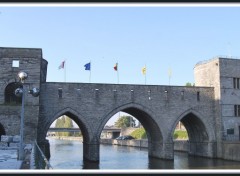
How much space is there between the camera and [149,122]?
96.8 ft

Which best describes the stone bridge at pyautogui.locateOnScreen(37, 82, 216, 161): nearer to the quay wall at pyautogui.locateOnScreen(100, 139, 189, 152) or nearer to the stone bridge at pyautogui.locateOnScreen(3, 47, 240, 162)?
the stone bridge at pyautogui.locateOnScreen(3, 47, 240, 162)

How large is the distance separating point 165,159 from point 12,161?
57.9 ft

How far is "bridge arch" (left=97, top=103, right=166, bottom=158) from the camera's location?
27.1 meters

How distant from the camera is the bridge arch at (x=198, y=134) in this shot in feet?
96.1

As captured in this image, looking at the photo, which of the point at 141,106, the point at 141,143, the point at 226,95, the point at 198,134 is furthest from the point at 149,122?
the point at 141,143

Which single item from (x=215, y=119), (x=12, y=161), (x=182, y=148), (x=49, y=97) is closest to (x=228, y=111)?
(x=215, y=119)

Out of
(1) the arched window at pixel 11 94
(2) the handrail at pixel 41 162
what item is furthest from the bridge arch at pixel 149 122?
(2) the handrail at pixel 41 162

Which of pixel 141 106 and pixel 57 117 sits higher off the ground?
pixel 141 106

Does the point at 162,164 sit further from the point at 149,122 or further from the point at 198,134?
the point at 198,134

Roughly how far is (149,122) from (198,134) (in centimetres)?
512

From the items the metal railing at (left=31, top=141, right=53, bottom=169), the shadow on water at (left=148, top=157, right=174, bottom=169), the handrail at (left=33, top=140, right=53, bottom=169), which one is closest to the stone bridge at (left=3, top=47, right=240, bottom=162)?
the shadow on water at (left=148, top=157, right=174, bottom=169)

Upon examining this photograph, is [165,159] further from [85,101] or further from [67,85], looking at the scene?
[67,85]

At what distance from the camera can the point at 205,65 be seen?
3167cm

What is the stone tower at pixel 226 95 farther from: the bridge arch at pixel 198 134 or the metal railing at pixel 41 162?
the metal railing at pixel 41 162
